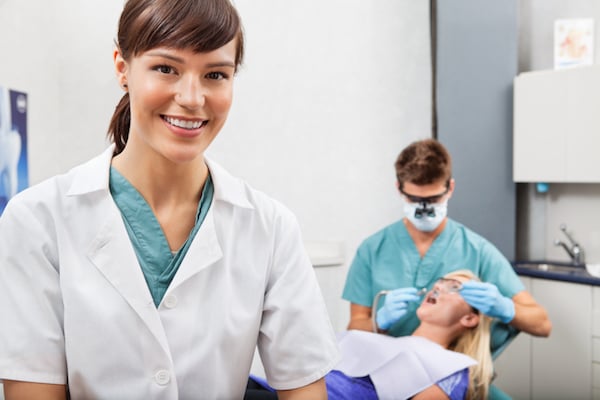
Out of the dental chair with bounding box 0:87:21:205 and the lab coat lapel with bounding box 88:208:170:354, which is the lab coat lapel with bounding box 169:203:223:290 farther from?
the dental chair with bounding box 0:87:21:205

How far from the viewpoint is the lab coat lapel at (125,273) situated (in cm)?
117

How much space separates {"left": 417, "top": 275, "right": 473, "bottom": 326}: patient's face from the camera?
8.20 ft

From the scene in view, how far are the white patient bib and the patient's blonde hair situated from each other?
3.1 inches

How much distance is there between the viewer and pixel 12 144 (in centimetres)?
218

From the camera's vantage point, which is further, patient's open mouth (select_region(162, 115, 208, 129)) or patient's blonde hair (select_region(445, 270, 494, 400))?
patient's blonde hair (select_region(445, 270, 494, 400))

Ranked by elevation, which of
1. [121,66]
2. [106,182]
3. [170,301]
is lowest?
[170,301]

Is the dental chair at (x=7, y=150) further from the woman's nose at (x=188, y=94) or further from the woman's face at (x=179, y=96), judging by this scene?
the woman's nose at (x=188, y=94)

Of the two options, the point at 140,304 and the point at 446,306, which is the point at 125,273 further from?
the point at 446,306

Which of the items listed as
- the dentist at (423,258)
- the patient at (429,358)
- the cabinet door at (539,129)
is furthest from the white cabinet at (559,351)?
the patient at (429,358)

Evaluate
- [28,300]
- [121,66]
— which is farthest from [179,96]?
[28,300]

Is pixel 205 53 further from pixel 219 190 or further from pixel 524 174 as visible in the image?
pixel 524 174

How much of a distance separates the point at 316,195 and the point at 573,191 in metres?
1.47

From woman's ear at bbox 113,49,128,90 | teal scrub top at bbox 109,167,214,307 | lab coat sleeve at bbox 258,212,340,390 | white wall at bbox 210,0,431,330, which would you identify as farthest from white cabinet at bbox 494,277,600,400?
woman's ear at bbox 113,49,128,90

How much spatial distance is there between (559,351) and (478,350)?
1177mm
